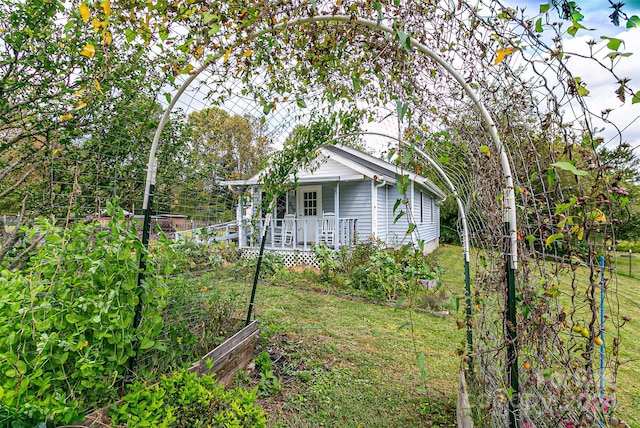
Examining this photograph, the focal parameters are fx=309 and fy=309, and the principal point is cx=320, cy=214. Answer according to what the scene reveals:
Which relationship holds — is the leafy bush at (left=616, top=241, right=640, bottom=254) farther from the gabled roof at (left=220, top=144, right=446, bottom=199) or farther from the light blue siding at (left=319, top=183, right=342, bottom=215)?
the light blue siding at (left=319, top=183, right=342, bottom=215)

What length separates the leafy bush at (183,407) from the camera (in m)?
1.61

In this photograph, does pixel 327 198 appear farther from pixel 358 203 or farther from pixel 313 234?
pixel 313 234

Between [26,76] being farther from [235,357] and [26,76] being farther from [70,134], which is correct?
[235,357]

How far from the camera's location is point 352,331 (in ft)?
14.3

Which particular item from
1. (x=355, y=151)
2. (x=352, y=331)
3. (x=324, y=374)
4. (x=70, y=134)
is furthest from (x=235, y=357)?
(x=355, y=151)

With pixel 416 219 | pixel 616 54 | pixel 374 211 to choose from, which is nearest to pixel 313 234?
pixel 374 211

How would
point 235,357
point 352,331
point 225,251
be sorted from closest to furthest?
point 235,357 < point 225,251 < point 352,331

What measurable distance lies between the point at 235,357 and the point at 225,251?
1214 mm

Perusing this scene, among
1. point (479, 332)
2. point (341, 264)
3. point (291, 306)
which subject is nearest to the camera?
point (479, 332)

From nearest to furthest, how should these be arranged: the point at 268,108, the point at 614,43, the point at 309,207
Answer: the point at 614,43 → the point at 268,108 → the point at 309,207

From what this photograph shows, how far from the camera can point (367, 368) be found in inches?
129

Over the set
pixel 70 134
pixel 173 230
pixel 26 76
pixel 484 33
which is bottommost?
pixel 173 230

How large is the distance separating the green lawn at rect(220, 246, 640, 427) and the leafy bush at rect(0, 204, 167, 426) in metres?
1.28

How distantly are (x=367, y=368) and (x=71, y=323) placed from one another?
105 inches
